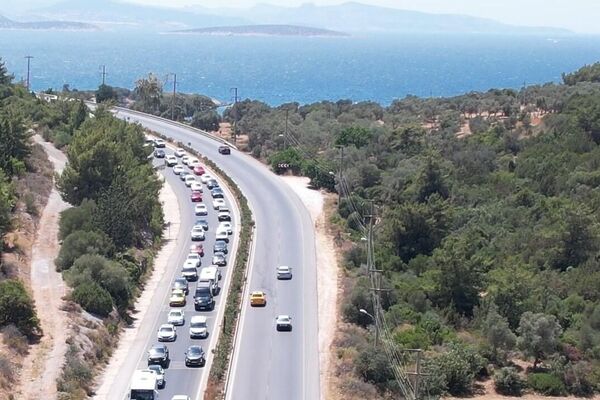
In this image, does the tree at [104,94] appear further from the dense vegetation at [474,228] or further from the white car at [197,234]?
the white car at [197,234]

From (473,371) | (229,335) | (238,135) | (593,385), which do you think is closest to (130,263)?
(229,335)

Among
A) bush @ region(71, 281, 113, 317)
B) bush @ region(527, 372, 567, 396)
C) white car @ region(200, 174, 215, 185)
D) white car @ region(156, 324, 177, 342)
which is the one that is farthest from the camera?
white car @ region(200, 174, 215, 185)

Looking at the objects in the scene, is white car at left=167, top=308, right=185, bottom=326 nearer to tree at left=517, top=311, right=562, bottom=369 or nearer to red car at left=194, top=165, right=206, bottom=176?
tree at left=517, top=311, right=562, bottom=369

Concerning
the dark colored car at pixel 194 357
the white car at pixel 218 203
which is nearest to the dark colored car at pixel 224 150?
the white car at pixel 218 203

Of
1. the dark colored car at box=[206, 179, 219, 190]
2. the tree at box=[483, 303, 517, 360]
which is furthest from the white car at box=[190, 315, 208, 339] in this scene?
the dark colored car at box=[206, 179, 219, 190]

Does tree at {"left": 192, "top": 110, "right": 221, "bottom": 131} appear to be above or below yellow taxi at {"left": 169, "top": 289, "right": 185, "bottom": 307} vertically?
below
